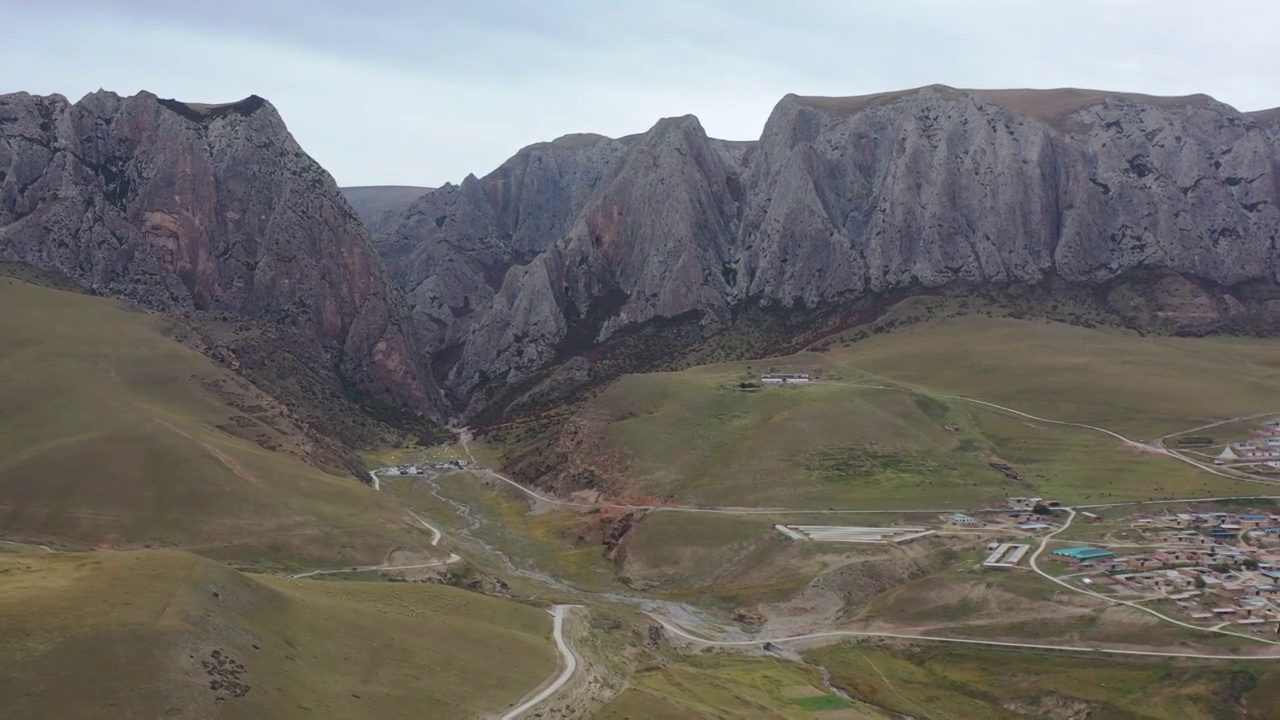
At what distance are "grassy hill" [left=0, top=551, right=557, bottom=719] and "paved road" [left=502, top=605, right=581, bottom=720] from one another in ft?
3.32

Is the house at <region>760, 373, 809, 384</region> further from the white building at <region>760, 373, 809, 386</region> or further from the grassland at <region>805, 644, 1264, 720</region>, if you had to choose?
the grassland at <region>805, 644, 1264, 720</region>

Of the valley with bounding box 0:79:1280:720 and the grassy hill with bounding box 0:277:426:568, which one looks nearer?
the valley with bounding box 0:79:1280:720

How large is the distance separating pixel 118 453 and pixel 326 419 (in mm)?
82734

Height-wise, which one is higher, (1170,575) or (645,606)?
(1170,575)

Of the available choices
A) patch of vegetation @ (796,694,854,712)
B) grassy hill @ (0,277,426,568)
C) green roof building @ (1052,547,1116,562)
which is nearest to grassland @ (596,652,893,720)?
patch of vegetation @ (796,694,854,712)

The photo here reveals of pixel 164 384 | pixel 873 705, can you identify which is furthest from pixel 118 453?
pixel 873 705

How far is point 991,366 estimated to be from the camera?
185375mm

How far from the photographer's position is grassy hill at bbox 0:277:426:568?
10144 cm

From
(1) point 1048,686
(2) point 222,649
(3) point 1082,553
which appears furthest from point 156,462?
(3) point 1082,553

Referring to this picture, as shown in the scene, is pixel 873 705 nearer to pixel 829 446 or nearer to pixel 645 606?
pixel 645 606

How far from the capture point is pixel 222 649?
53344mm

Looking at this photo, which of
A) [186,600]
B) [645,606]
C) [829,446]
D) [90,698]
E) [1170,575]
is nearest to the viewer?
[90,698]


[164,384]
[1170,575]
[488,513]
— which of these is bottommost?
[488,513]

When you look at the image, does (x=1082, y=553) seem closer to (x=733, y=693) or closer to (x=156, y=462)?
(x=733, y=693)
